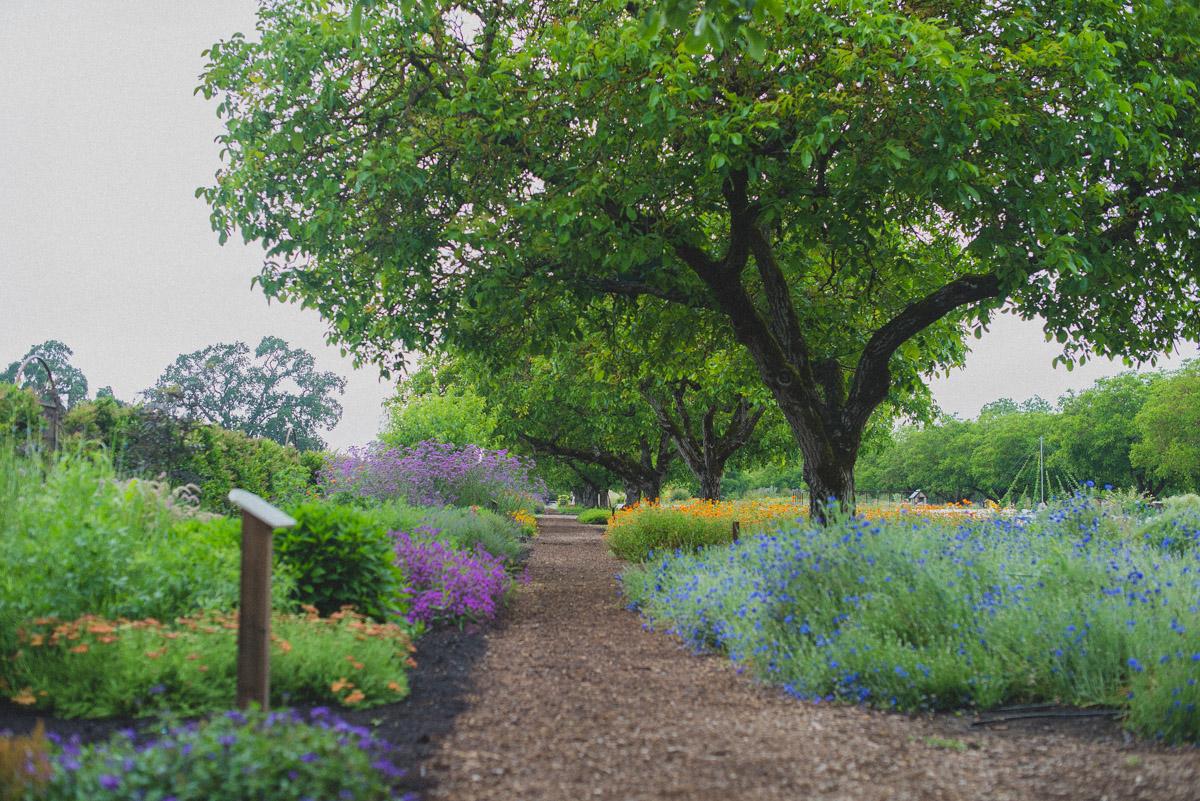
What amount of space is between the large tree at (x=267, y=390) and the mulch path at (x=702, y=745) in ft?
175

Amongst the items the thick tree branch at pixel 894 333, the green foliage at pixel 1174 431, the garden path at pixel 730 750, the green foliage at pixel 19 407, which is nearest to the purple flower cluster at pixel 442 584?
the garden path at pixel 730 750

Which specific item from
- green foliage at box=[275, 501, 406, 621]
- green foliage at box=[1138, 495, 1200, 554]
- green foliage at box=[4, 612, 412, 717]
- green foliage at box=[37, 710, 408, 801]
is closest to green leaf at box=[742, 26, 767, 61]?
green foliage at box=[37, 710, 408, 801]

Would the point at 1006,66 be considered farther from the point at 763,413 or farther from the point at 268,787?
the point at 763,413

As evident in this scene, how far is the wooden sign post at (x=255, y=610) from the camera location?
10.2ft

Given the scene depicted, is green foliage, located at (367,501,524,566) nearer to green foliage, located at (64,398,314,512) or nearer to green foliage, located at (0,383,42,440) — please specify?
green foliage, located at (64,398,314,512)

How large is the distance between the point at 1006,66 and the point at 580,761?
24.1 feet

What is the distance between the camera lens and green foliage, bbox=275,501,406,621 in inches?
196

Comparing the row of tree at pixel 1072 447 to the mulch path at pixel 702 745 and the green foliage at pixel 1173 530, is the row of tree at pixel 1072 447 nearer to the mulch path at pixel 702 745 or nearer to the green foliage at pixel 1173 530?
the green foliage at pixel 1173 530

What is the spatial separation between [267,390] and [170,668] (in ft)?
194

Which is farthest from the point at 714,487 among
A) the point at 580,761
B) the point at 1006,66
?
the point at 580,761

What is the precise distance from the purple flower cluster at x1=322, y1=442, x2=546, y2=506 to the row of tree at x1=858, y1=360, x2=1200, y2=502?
471 inches

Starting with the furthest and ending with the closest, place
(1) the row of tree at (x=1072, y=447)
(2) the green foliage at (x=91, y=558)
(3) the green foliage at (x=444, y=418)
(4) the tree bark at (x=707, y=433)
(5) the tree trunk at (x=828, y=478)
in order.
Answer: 1. (1) the row of tree at (x=1072, y=447)
2. (4) the tree bark at (x=707, y=433)
3. (3) the green foliage at (x=444, y=418)
4. (5) the tree trunk at (x=828, y=478)
5. (2) the green foliage at (x=91, y=558)

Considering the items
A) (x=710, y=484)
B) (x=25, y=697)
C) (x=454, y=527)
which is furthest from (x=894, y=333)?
(x=710, y=484)

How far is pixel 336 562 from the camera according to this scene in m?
5.05
